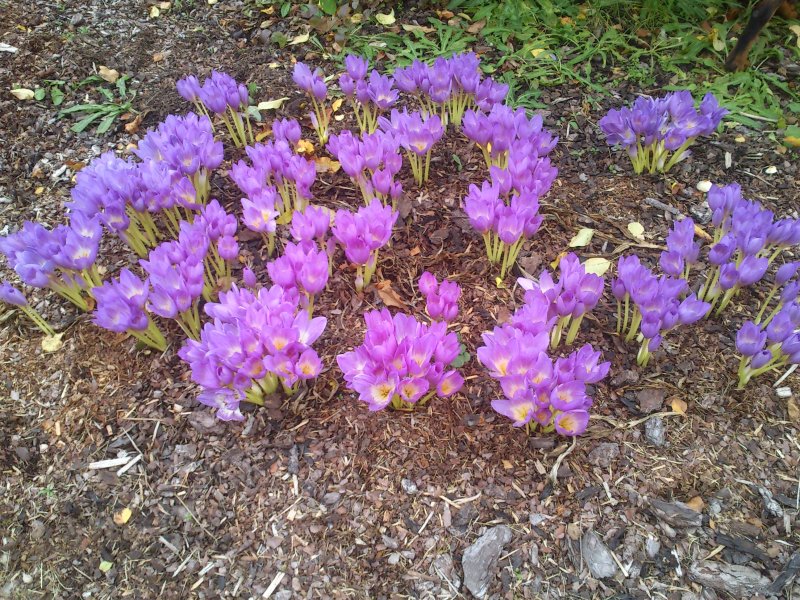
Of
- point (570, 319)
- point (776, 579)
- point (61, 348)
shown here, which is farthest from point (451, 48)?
point (776, 579)

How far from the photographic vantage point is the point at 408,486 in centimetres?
192

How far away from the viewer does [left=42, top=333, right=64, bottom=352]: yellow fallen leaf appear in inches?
89.0

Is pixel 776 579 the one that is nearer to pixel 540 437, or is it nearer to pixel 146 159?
pixel 540 437

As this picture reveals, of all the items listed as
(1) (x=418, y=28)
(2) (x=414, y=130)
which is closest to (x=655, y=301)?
(2) (x=414, y=130)

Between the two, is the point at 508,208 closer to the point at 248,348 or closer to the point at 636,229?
the point at 636,229

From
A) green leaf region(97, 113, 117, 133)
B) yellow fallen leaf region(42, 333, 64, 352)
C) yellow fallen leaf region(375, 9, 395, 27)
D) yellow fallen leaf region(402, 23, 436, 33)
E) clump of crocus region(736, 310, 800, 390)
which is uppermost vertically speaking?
yellow fallen leaf region(375, 9, 395, 27)

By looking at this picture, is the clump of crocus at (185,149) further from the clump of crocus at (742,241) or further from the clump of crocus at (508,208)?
the clump of crocus at (742,241)

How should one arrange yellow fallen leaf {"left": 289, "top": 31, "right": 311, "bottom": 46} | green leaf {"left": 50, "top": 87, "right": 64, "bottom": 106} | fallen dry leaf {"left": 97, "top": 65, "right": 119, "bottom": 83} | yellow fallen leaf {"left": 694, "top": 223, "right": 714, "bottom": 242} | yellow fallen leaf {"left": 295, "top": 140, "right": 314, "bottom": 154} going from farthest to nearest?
yellow fallen leaf {"left": 289, "top": 31, "right": 311, "bottom": 46}, fallen dry leaf {"left": 97, "top": 65, "right": 119, "bottom": 83}, green leaf {"left": 50, "top": 87, "right": 64, "bottom": 106}, yellow fallen leaf {"left": 295, "top": 140, "right": 314, "bottom": 154}, yellow fallen leaf {"left": 694, "top": 223, "right": 714, "bottom": 242}

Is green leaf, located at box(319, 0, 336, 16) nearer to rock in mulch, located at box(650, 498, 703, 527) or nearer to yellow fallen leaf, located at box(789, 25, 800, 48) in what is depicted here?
yellow fallen leaf, located at box(789, 25, 800, 48)

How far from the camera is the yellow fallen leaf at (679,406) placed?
2042mm

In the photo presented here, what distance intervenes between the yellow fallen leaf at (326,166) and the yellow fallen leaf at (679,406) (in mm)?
1617

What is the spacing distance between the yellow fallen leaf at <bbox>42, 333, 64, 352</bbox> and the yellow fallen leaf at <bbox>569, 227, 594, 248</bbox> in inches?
76.2

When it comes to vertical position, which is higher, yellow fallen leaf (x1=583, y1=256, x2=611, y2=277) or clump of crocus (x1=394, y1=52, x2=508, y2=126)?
clump of crocus (x1=394, y1=52, x2=508, y2=126)

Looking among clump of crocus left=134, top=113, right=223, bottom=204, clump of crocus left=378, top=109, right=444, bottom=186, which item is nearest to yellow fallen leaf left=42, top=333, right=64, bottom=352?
clump of crocus left=134, top=113, right=223, bottom=204
